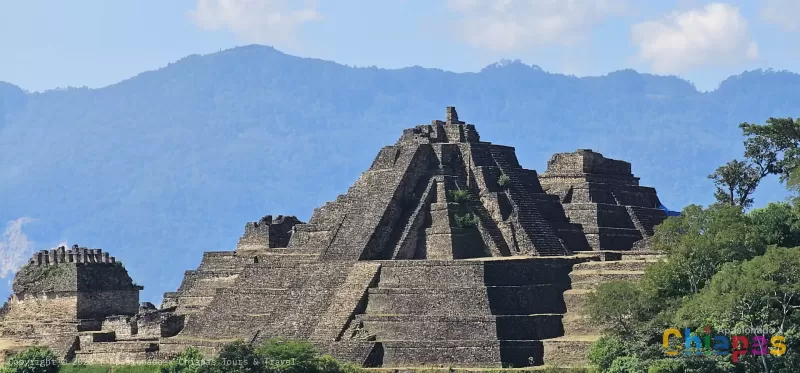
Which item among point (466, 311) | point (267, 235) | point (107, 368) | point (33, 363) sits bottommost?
point (107, 368)

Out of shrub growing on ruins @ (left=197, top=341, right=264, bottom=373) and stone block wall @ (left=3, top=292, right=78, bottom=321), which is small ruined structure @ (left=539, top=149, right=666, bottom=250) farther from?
stone block wall @ (left=3, top=292, right=78, bottom=321)

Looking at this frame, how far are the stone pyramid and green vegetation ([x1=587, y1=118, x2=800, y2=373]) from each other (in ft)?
14.8

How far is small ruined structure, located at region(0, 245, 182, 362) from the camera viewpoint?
3162 inches

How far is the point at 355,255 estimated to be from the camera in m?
75.2

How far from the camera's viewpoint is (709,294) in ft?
205

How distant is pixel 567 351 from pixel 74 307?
28.1m

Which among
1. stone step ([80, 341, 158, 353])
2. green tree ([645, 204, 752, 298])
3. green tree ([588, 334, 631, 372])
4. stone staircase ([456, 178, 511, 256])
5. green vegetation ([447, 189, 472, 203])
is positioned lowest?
green tree ([588, 334, 631, 372])

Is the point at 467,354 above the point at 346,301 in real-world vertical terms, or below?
below

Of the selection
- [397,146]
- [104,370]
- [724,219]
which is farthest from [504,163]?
[104,370]

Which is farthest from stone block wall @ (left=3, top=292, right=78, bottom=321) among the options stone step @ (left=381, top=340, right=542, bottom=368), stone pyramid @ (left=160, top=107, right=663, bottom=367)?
stone step @ (left=381, top=340, right=542, bottom=368)

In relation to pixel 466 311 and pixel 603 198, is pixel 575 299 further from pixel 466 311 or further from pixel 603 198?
pixel 603 198

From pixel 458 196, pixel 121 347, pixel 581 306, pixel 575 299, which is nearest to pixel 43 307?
pixel 121 347

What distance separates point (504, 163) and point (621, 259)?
879cm

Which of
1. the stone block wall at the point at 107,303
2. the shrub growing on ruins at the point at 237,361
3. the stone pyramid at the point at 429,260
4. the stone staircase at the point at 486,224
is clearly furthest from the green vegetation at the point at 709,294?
the stone block wall at the point at 107,303
